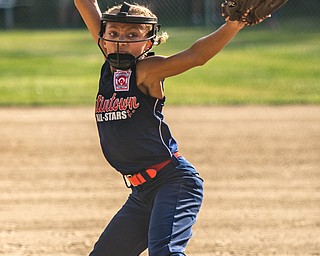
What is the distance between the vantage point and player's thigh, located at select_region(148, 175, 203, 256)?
13.4 feet

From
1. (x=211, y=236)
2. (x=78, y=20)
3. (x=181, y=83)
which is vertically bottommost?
(x=78, y=20)

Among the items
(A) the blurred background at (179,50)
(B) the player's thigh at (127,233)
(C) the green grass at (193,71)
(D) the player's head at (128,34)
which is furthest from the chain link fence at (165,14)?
(B) the player's thigh at (127,233)

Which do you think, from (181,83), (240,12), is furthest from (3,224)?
(181,83)

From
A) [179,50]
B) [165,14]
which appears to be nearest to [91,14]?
[179,50]

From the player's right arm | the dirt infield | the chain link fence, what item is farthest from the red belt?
the chain link fence

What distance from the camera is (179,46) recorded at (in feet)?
64.1

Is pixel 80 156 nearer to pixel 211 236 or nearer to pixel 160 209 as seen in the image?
A: pixel 211 236

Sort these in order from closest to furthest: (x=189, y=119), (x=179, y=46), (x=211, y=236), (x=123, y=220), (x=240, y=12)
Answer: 1. (x=240, y=12)
2. (x=123, y=220)
3. (x=211, y=236)
4. (x=189, y=119)
5. (x=179, y=46)

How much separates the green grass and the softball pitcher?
7748mm

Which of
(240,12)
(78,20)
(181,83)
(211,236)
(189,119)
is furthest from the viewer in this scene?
(78,20)

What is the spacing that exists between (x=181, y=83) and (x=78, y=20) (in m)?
11.7

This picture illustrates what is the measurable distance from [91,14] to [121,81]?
0.82 metres

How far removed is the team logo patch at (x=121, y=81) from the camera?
432cm

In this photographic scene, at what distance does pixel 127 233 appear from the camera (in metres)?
4.45
